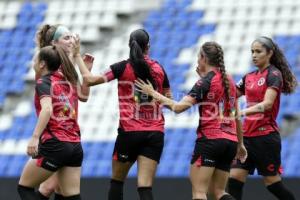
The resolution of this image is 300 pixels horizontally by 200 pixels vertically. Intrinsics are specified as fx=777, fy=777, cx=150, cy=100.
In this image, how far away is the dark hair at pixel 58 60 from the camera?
22.0 feet

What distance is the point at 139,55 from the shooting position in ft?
23.8

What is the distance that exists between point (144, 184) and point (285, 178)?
3402 mm

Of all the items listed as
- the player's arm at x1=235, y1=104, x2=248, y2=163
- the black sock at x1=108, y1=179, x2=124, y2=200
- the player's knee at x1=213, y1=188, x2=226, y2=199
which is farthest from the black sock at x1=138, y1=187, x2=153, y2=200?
the player's arm at x1=235, y1=104, x2=248, y2=163

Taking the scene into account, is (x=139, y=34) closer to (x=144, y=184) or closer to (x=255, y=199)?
(x=144, y=184)

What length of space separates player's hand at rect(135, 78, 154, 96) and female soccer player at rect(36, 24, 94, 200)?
49cm

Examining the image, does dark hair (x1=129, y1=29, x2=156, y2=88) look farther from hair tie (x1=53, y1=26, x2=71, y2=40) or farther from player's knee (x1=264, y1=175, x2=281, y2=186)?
player's knee (x1=264, y1=175, x2=281, y2=186)

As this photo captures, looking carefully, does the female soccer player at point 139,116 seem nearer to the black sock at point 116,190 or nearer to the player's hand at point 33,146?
the black sock at point 116,190

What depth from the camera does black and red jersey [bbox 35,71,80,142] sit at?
22.0 feet

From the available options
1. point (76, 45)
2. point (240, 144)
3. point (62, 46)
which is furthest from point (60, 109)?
point (240, 144)

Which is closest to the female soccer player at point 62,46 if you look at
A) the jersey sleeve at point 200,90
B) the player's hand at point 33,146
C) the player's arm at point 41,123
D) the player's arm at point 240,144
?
the player's arm at point 41,123

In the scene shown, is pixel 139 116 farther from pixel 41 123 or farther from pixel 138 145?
pixel 41 123

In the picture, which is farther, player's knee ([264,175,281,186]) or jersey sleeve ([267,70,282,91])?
player's knee ([264,175,281,186])

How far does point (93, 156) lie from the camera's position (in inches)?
499

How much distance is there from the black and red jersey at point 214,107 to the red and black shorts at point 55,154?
1.17m
